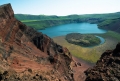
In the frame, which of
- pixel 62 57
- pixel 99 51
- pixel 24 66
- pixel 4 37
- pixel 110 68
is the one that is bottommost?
pixel 99 51

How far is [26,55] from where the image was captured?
5419cm

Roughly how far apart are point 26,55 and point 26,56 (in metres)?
0.69

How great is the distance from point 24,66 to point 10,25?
20711mm

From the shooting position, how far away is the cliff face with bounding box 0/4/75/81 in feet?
134

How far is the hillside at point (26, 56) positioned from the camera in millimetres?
40956

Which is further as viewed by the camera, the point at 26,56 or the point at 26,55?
the point at 26,55

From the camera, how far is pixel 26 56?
53.6m

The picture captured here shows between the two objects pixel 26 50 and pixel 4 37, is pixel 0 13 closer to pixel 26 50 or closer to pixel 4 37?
pixel 4 37

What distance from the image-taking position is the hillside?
1612 inches

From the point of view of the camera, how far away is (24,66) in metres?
45.9

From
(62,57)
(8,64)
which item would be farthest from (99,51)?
(8,64)

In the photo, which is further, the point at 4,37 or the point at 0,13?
the point at 0,13

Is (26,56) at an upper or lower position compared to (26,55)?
lower

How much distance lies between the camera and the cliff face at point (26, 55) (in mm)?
40938
